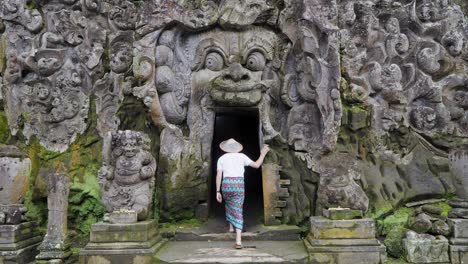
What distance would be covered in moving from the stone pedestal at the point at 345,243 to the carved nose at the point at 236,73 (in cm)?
302

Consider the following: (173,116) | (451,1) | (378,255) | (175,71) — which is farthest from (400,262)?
(451,1)

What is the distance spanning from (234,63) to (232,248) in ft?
11.1

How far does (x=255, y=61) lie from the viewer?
8336 millimetres

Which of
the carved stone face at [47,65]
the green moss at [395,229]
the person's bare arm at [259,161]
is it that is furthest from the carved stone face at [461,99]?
the carved stone face at [47,65]

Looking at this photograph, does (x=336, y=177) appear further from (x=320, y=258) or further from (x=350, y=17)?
(x=350, y=17)

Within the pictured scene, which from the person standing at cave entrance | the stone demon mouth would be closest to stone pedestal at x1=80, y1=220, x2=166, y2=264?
the person standing at cave entrance

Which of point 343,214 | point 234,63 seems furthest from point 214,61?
point 343,214

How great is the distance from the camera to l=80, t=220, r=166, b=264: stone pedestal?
6.13 m

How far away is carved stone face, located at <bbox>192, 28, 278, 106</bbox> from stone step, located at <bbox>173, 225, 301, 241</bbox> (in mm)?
2361

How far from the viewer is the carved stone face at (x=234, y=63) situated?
807cm

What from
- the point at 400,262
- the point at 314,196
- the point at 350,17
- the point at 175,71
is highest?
the point at 350,17

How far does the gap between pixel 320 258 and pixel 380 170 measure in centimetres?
305

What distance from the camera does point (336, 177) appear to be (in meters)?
7.11

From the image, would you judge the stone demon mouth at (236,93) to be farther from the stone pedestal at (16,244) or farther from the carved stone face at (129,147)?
the stone pedestal at (16,244)
